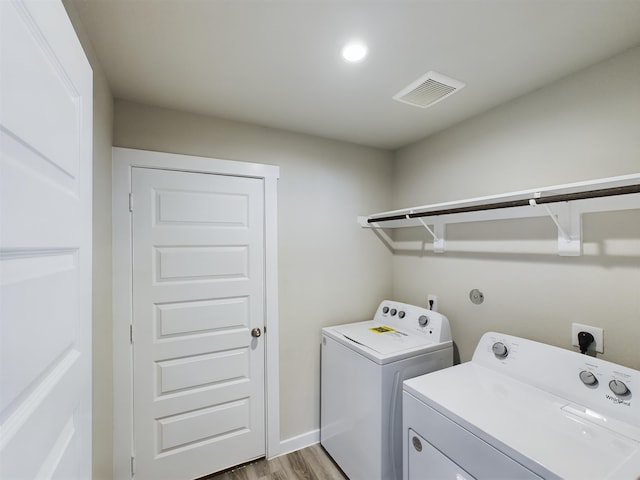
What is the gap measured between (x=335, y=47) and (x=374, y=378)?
66.5 inches

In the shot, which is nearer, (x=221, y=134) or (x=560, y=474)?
(x=560, y=474)

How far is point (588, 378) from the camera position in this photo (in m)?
1.21

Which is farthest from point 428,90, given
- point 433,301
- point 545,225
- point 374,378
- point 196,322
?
point 196,322

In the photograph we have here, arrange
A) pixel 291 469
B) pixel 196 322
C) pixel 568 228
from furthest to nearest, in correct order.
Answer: pixel 291 469
pixel 196 322
pixel 568 228

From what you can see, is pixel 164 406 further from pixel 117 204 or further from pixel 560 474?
pixel 560 474

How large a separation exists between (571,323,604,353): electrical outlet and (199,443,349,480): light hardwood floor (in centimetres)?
157

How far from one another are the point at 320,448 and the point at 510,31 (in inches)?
106

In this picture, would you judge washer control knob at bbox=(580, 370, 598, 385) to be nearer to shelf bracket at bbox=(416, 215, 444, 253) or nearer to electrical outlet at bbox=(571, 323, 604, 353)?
electrical outlet at bbox=(571, 323, 604, 353)

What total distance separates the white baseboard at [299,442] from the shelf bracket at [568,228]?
2.03m

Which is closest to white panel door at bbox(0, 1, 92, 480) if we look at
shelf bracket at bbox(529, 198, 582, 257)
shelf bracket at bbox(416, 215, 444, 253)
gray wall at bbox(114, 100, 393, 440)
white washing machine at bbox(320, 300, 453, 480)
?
gray wall at bbox(114, 100, 393, 440)

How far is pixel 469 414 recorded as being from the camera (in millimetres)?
1147

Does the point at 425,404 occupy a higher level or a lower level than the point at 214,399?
higher

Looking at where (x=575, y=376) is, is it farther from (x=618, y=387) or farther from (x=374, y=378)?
(x=374, y=378)

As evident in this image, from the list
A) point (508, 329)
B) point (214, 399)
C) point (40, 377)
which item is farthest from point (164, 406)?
point (508, 329)
